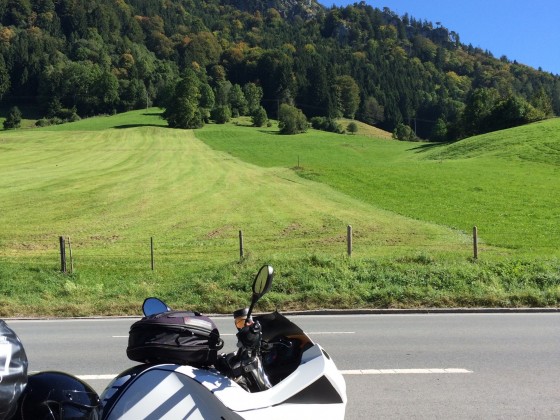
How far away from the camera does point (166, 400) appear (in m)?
3.10

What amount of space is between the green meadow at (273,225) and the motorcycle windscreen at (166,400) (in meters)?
10.5

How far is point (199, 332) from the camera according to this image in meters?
3.36

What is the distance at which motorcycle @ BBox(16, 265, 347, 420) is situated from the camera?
307cm

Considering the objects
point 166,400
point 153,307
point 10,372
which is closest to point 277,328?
point 153,307

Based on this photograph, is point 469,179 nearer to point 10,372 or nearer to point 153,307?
point 153,307

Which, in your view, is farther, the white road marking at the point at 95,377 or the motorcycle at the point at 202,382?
the white road marking at the point at 95,377

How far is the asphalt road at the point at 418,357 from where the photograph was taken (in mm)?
6449

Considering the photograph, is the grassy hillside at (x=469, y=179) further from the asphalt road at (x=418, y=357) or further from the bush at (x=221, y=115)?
the bush at (x=221, y=115)

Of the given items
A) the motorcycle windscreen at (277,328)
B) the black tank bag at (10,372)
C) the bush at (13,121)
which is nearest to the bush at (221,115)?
the bush at (13,121)

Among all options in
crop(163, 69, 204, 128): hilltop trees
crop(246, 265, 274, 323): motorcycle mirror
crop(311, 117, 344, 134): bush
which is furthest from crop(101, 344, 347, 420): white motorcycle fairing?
crop(311, 117, 344, 134): bush

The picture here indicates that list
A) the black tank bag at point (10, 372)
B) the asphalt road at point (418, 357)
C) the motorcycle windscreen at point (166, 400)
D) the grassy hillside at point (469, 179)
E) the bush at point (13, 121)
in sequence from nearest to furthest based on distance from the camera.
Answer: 1. the black tank bag at point (10, 372)
2. the motorcycle windscreen at point (166, 400)
3. the asphalt road at point (418, 357)
4. the grassy hillside at point (469, 179)
5. the bush at point (13, 121)

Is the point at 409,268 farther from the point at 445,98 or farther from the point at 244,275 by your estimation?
the point at 445,98

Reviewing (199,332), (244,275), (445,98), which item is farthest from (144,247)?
(445,98)

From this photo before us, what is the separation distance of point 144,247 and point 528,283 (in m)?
18.0
